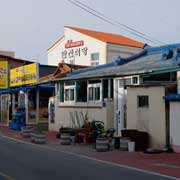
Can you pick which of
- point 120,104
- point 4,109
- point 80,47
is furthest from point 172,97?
point 80,47

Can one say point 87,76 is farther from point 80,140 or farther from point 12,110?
point 12,110

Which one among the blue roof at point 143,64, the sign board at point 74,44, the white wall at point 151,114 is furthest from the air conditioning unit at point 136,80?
the sign board at point 74,44

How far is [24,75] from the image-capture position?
37.4 metres

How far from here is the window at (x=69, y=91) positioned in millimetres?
27578

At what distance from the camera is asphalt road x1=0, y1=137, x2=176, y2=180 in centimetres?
1164

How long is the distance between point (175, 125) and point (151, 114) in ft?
5.23

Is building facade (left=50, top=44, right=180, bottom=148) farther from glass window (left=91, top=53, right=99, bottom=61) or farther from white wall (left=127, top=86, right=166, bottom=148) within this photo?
glass window (left=91, top=53, right=99, bottom=61)

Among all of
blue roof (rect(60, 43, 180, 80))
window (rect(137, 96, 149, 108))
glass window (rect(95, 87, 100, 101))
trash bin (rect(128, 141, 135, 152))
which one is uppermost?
blue roof (rect(60, 43, 180, 80))

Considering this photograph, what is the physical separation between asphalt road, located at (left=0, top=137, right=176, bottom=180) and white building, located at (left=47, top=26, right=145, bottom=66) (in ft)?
108

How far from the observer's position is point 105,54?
161 feet

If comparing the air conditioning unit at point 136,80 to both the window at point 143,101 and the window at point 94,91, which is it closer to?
the window at point 143,101

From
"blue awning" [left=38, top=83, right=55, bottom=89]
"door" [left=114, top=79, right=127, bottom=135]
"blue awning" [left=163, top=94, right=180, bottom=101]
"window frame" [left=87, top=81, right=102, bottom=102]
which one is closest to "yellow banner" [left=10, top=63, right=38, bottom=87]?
"blue awning" [left=38, top=83, right=55, bottom=89]

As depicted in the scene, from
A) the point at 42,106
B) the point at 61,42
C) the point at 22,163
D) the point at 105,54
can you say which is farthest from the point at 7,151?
the point at 61,42

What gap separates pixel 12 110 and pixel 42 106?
450cm
